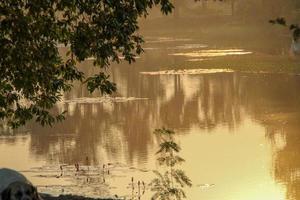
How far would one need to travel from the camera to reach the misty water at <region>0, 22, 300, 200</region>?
882 inches

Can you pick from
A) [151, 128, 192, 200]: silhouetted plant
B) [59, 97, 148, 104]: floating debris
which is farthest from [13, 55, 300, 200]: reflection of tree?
[151, 128, 192, 200]: silhouetted plant

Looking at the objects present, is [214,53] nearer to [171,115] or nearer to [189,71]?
[189,71]

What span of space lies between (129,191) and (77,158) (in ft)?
18.4

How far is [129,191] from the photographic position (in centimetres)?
2122

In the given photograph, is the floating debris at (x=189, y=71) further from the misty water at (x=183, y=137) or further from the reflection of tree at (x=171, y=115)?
the reflection of tree at (x=171, y=115)

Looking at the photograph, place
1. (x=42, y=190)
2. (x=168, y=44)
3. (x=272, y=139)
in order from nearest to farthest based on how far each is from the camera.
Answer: (x=42, y=190) → (x=272, y=139) → (x=168, y=44)

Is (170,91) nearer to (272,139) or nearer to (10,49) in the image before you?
(272,139)

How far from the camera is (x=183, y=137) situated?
29.9 meters

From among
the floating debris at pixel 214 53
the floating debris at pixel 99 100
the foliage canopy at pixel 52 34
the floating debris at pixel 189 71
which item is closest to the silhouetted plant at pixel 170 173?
the foliage canopy at pixel 52 34

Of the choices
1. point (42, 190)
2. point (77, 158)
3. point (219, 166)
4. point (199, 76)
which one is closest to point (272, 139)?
point (219, 166)

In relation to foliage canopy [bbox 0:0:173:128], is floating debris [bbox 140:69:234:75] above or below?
above

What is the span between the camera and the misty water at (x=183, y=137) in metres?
22.4

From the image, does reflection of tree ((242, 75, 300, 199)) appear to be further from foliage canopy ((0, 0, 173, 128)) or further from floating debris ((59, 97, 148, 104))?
foliage canopy ((0, 0, 173, 128))

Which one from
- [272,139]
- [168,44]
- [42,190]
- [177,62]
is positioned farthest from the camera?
[168,44]
